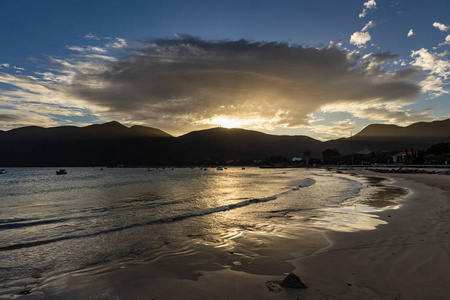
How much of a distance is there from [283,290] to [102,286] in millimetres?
3895

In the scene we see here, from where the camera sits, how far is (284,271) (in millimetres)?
5848

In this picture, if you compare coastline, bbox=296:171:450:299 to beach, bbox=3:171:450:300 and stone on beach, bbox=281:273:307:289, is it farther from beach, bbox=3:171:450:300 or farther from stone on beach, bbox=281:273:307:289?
stone on beach, bbox=281:273:307:289

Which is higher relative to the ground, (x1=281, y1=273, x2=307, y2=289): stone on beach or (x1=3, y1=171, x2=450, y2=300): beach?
(x1=281, y1=273, x2=307, y2=289): stone on beach

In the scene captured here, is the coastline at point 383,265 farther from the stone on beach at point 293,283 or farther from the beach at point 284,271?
the stone on beach at point 293,283

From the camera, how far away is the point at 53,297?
495 cm

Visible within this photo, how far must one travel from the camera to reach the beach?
4754 mm

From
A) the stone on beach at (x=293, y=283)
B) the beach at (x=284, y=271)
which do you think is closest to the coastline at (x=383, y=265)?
the beach at (x=284, y=271)

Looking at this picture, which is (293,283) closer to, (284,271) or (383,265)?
(284,271)

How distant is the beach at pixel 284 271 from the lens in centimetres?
475

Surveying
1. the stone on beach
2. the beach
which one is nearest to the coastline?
the beach

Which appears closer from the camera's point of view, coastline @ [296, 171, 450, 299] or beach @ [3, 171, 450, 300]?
coastline @ [296, 171, 450, 299]

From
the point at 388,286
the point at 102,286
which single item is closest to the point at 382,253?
the point at 388,286

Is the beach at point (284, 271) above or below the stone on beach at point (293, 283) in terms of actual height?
below

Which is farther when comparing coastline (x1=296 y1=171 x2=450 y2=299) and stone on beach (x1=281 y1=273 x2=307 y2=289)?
stone on beach (x1=281 y1=273 x2=307 y2=289)
